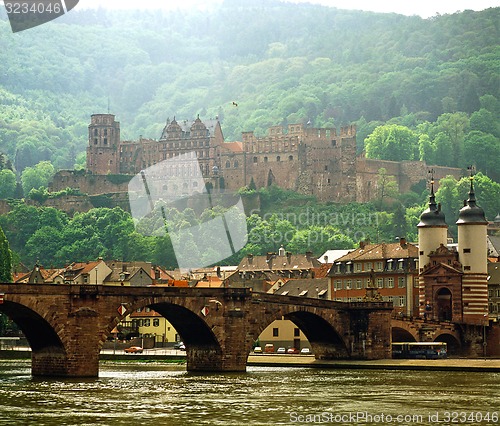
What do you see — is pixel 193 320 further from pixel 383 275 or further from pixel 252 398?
pixel 383 275

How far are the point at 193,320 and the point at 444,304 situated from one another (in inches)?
1373

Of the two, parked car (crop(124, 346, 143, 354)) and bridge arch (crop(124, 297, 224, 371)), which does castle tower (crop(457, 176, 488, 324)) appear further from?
bridge arch (crop(124, 297, 224, 371))

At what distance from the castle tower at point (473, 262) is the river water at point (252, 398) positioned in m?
23.9

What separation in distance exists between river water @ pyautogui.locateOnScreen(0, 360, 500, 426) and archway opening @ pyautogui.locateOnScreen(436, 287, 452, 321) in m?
24.6

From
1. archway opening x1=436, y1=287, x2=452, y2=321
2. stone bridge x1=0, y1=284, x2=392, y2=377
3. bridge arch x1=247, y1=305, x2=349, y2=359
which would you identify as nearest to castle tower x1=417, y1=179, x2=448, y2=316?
archway opening x1=436, y1=287, x2=452, y2=321

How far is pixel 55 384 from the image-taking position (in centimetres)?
8319

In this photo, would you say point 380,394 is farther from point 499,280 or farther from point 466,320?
point 499,280

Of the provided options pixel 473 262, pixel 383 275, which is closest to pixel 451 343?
pixel 473 262

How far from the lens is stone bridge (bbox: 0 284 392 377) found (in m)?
87.6

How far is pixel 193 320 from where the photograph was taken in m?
96.8

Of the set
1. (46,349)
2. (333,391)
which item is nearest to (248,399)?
(333,391)

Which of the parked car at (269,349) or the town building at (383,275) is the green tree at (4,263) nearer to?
the parked car at (269,349)

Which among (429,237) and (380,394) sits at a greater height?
(429,237)

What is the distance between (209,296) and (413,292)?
131 ft
